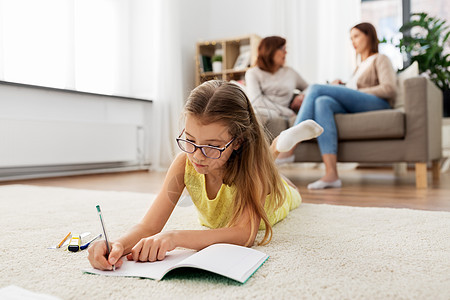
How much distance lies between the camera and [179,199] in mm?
1019

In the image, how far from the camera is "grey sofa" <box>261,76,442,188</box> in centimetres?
200

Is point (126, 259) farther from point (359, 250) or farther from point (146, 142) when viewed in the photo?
point (146, 142)

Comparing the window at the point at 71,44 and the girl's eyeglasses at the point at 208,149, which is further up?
the window at the point at 71,44

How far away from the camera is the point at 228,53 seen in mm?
3939

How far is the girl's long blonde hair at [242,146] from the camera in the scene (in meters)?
0.81

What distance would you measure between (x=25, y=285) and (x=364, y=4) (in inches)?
168

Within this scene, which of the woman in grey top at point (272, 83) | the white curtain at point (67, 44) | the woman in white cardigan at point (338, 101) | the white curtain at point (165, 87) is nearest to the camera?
the woman in white cardigan at point (338, 101)

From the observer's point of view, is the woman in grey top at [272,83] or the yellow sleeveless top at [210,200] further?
the woman in grey top at [272,83]

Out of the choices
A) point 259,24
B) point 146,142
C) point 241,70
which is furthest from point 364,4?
→ point 146,142

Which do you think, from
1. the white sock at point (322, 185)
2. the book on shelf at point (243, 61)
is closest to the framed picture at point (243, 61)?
the book on shelf at point (243, 61)

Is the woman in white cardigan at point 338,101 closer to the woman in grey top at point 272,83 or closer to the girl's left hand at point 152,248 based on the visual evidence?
the woman in grey top at point 272,83

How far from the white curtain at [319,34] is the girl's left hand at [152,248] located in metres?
3.38

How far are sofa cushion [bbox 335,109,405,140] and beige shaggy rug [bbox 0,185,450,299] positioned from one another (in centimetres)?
82

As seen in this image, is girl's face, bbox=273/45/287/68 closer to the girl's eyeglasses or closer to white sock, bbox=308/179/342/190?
white sock, bbox=308/179/342/190
